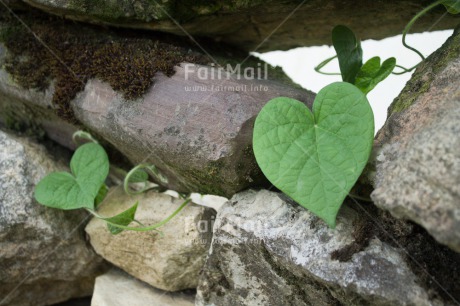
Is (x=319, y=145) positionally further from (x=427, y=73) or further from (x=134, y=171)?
(x=134, y=171)

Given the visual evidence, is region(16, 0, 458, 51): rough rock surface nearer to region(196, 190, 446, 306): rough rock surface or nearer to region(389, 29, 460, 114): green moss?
region(389, 29, 460, 114): green moss

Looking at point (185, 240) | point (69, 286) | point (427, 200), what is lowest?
point (69, 286)

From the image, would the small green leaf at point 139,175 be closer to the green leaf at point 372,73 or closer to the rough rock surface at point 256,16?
the rough rock surface at point 256,16

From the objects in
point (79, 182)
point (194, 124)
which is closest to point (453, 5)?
point (194, 124)

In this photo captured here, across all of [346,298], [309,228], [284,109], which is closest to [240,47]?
[284,109]

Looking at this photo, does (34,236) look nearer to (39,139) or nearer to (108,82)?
(39,139)

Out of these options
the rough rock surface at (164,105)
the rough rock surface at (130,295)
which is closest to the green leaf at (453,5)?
the rough rock surface at (164,105)

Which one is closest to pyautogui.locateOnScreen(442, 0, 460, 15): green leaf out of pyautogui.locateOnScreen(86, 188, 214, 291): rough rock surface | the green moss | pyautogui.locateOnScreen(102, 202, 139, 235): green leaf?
the green moss
